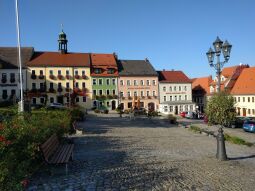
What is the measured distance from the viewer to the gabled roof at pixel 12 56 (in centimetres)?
6048

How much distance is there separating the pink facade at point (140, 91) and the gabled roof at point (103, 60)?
373 cm

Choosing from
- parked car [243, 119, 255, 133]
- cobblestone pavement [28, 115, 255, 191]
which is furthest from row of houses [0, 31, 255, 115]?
cobblestone pavement [28, 115, 255, 191]

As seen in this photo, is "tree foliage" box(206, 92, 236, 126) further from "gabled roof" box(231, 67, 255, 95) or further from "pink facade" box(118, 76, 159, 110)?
"pink facade" box(118, 76, 159, 110)

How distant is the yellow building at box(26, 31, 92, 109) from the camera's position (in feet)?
204

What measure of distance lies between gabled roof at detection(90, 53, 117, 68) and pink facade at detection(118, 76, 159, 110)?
A: 3.73 m

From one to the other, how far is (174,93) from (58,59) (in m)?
25.8

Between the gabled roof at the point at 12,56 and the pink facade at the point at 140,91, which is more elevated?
the gabled roof at the point at 12,56

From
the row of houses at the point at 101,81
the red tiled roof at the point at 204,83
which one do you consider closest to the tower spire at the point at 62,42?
the row of houses at the point at 101,81

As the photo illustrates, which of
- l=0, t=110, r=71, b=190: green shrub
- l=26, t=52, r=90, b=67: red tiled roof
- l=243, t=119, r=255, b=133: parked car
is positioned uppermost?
l=26, t=52, r=90, b=67: red tiled roof

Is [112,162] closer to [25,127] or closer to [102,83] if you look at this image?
[25,127]

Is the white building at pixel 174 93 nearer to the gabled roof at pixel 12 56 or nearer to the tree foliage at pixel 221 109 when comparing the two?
the gabled roof at pixel 12 56

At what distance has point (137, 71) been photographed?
69.8 m

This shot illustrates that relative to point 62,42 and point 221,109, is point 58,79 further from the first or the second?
point 221,109

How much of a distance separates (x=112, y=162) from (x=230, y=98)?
21.6 ft
